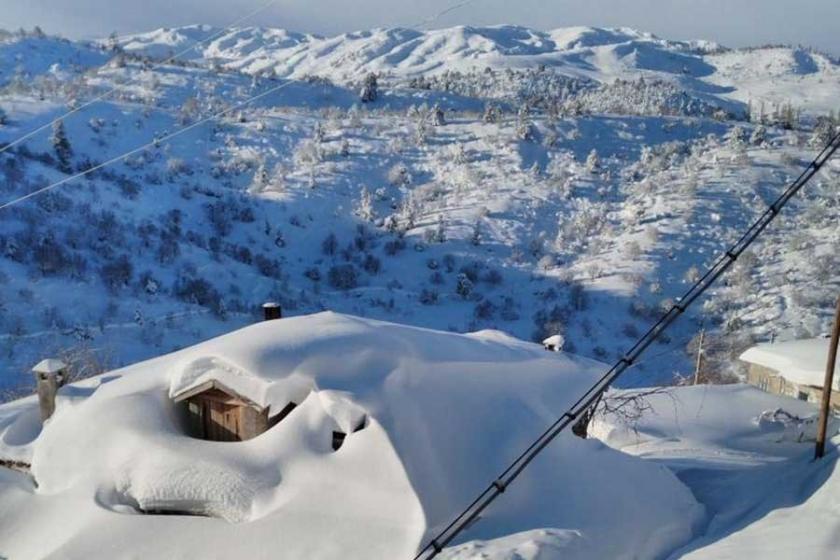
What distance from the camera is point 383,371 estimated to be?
811 centimetres

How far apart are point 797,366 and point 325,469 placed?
12.8 m

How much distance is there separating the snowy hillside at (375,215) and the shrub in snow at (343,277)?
213 millimetres

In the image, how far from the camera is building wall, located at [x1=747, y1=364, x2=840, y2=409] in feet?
55.5

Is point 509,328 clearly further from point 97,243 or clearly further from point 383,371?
point 383,371

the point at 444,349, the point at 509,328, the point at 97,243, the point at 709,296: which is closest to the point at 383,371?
the point at 444,349

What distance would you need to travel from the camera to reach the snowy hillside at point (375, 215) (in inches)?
1322

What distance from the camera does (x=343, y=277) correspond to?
42344 mm

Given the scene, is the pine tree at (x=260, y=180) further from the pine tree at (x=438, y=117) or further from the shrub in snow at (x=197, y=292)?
the pine tree at (x=438, y=117)

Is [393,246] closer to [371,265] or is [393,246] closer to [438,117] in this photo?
[371,265]

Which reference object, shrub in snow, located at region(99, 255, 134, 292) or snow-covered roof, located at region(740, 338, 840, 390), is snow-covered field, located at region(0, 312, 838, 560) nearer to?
snow-covered roof, located at region(740, 338, 840, 390)

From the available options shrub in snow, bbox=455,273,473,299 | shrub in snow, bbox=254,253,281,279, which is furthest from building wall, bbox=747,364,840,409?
shrub in snow, bbox=254,253,281,279

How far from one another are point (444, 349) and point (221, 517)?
3584 millimetres

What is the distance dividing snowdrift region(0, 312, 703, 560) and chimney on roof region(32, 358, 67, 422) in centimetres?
65

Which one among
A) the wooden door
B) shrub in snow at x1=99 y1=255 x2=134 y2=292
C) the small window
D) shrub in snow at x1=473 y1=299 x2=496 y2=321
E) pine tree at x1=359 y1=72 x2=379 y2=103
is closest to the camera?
the small window
